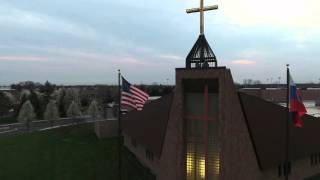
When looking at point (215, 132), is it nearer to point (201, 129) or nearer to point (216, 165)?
point (201, 129)

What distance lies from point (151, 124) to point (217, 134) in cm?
1126

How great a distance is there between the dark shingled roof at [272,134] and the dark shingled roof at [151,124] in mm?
6230

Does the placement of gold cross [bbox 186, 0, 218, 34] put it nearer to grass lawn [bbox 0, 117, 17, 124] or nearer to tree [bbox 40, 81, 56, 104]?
tree [bbox 40, 81, 56, 104]

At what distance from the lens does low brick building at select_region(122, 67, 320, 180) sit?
2256 cm

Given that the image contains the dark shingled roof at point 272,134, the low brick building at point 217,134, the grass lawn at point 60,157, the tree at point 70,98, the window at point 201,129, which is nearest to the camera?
the low brick building at point 217,134

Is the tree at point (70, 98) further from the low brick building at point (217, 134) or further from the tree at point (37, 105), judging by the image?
the low brick building at point (217, 134)

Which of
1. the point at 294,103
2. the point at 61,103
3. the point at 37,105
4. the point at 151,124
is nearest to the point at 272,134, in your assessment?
the point at 294,103

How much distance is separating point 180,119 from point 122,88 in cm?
444

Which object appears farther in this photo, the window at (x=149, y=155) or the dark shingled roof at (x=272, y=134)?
the window at (x=149, y=155)

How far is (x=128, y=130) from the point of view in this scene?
40.7 meters

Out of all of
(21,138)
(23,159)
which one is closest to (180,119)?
(23,159)

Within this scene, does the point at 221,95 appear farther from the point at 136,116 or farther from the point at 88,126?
the point at 88,126

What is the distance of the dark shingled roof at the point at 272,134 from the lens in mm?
23453

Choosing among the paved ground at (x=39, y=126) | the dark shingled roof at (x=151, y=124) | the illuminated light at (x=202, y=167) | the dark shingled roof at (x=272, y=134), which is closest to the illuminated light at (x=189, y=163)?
the illuminated light at (x=202, y=167)
